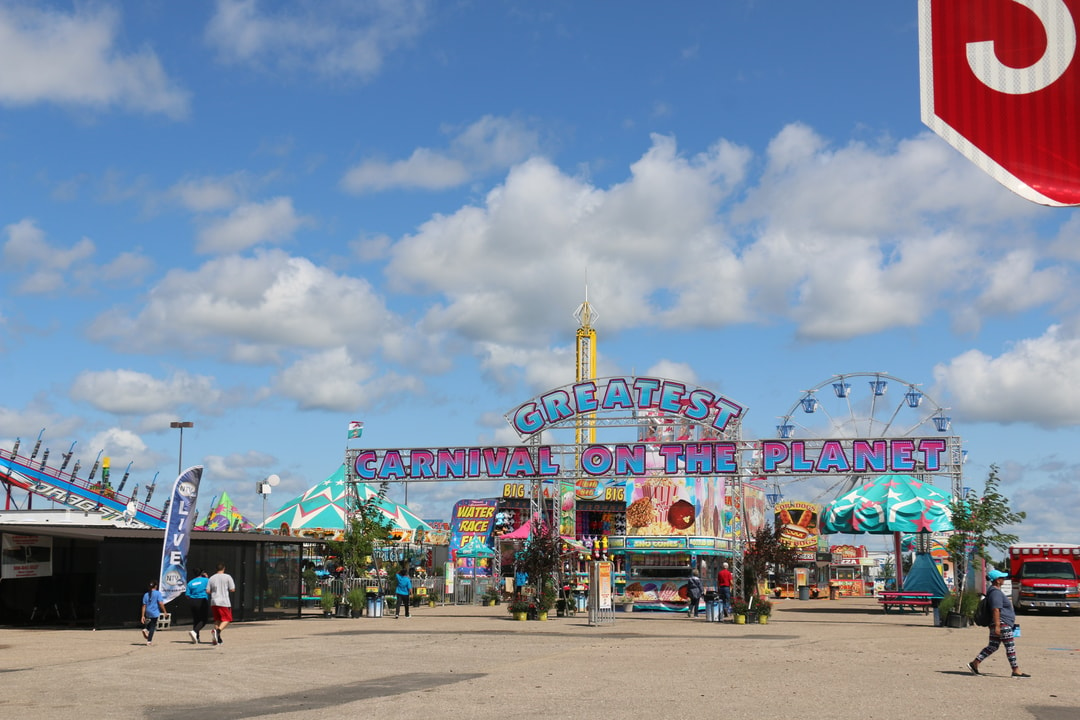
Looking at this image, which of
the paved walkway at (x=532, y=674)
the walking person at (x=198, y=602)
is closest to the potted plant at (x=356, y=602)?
the paved walkway at (x=532, y=674)

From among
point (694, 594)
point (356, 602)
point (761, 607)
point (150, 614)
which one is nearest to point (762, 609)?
point (761, 607)

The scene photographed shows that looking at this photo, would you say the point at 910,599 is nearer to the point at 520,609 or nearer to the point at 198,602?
the point at 520,609

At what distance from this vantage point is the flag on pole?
1027 inches

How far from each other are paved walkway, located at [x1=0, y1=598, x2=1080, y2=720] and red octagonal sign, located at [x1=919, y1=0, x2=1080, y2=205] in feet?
31.6

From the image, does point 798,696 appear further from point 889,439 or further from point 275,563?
point 275,563

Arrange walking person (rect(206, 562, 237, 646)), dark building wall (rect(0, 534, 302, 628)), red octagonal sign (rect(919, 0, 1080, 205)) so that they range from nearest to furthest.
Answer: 1. red octagonal sign (rect(919, 0, 1080, 205))
2. walking person (rect(206, 562, 237, 646))
3. dark building wall (rect(0, 534, 302, 628))

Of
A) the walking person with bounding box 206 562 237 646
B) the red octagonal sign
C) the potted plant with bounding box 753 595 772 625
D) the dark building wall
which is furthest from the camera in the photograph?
the potted plant with bounding box 753 595 772 625

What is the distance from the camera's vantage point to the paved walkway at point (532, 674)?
1296 centimetres

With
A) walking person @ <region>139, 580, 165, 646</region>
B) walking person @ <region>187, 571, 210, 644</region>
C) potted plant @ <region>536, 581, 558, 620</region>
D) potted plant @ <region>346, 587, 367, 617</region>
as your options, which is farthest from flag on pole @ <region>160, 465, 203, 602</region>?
potted plant @ <region>536, 581, 558, 620</region>

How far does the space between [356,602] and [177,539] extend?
12.0 m

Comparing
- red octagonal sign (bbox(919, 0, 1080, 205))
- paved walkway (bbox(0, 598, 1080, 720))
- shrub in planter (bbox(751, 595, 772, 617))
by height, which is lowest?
shrub in planter (bbox(751, 595, 772, 617))

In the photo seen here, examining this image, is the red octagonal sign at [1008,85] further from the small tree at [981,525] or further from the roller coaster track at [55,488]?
the roller coaster track at [55,488]

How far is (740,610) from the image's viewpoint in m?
34.2

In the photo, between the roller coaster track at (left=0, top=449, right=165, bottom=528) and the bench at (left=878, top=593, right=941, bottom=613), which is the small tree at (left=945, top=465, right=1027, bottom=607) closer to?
the bench at (left=878, top=593, right=941, bottom=613)
